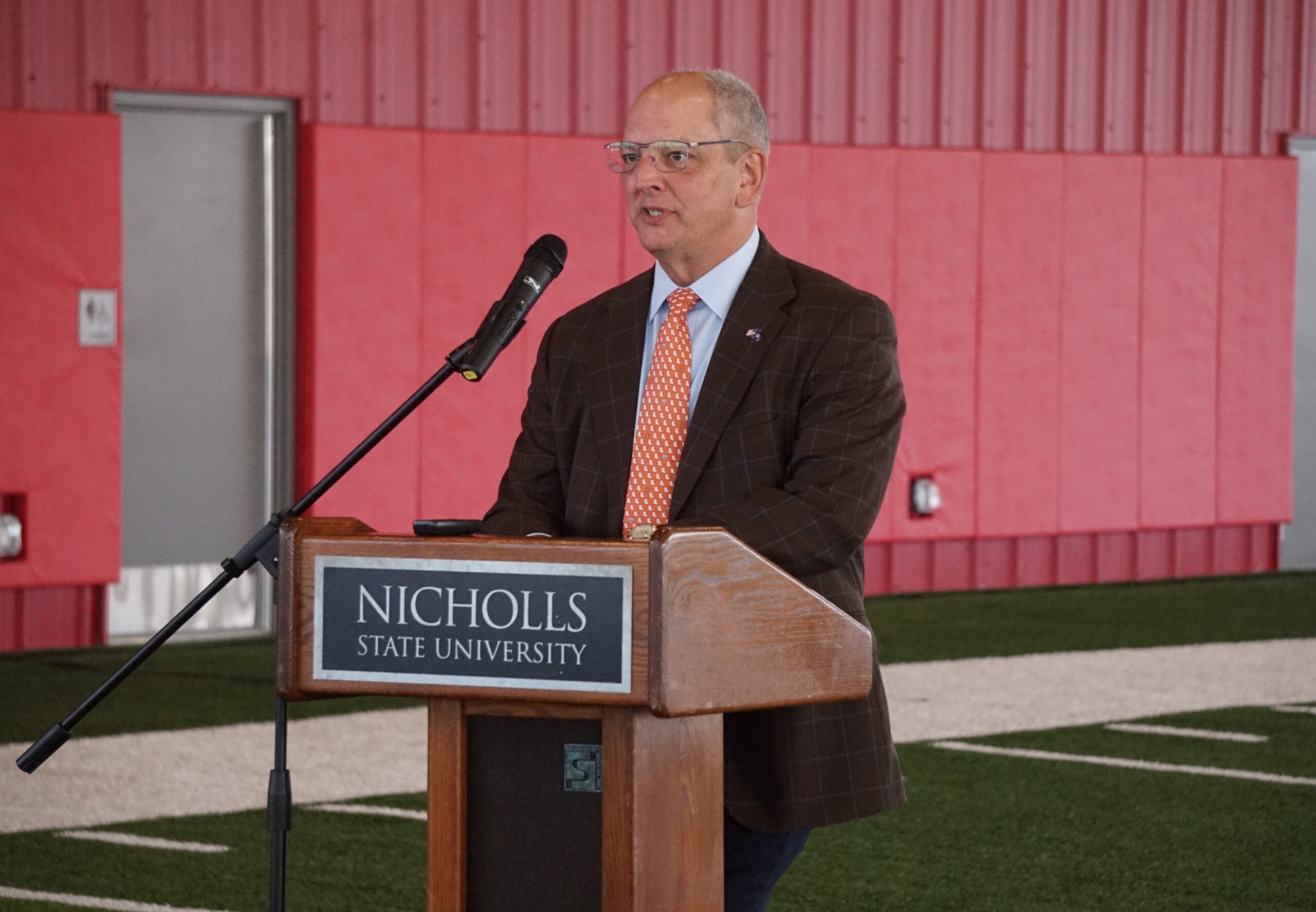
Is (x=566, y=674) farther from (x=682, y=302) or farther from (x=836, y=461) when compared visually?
(x=682, y=302)

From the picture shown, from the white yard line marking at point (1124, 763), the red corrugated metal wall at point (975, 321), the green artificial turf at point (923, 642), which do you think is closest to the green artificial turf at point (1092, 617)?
the green artificial turf at point (923, 642)

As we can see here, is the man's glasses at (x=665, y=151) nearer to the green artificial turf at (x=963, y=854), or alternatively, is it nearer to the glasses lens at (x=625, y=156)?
the glasses lens at (x=625, y=156)

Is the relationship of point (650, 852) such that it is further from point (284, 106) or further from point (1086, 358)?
point (1086, 358)

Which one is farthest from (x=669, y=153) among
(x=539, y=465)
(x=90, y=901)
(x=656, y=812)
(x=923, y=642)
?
(x=923, y=642)

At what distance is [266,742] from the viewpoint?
18.4 ft

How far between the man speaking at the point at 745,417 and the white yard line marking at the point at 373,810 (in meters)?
2.41

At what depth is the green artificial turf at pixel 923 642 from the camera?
6.17 metres

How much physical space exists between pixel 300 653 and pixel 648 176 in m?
0.74

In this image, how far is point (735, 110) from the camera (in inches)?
92.0

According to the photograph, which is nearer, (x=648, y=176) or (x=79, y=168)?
(x=648, y=176)

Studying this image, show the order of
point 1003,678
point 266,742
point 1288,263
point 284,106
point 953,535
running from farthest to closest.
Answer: point 1288,263, point 953,535, point 284,106, point 1003,678, point 266,742

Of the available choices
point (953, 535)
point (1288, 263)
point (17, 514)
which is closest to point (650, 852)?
point (17, 514)

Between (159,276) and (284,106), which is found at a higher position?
(284,106)

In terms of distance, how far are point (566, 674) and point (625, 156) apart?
74cm
